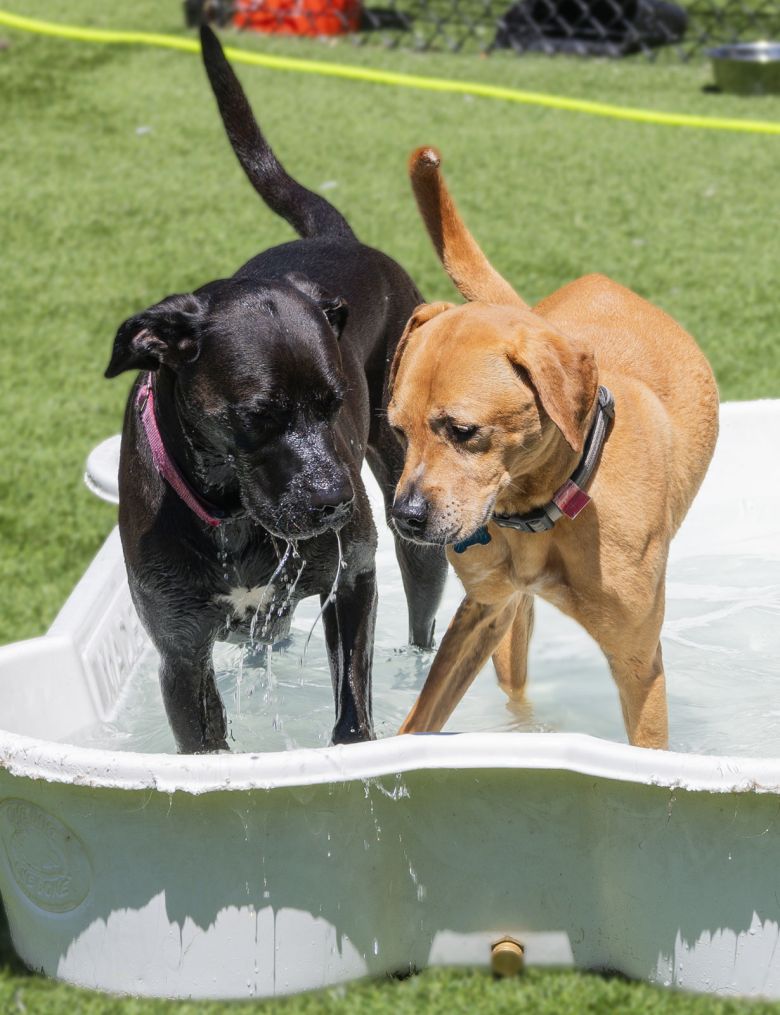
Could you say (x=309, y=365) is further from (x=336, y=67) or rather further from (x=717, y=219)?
(x=336, y=67)

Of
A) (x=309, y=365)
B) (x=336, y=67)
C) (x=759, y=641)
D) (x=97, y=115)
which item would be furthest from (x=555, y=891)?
(x=336, y=67)

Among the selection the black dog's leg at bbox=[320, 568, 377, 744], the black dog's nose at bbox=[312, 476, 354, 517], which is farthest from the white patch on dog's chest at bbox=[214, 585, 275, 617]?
the black dog's nose at bbox=[312, 476, 354, 517]

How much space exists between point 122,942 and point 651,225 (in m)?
6.84

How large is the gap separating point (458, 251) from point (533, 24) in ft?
34.4

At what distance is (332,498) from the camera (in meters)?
3.36

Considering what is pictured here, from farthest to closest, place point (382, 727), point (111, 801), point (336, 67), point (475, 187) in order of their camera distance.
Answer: point (336, 67) → point (475, 187) → point (382, 727) → point (111, 801)

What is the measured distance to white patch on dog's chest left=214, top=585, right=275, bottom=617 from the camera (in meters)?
3.71

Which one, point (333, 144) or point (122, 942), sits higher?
point (333, 144)

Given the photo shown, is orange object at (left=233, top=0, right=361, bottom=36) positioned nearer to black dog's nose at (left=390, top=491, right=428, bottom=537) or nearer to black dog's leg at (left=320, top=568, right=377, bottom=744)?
black dog's leg at (left=320, top=568, right=377, bottom=744)

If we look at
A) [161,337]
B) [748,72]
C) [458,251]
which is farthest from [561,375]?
[748,72]

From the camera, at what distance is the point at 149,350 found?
3439 millimetres

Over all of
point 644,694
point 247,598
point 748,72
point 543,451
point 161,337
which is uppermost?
point 748,72

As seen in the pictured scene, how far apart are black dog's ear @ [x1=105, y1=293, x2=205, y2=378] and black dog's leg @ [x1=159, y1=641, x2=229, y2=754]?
2.51 feet

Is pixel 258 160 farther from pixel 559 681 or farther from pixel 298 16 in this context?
pixel 298 16
